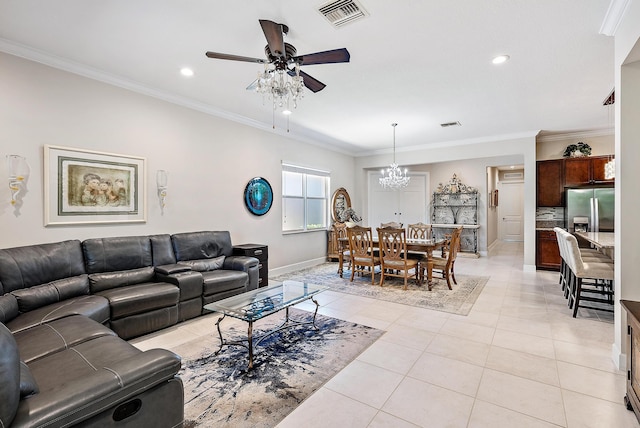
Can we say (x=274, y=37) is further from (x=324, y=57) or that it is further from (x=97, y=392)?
(x=97, y=392)

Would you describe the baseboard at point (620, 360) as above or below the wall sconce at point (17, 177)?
below

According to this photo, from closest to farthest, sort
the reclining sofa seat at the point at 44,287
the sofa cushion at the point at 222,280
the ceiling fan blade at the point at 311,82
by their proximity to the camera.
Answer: the reclining sofa seat at the point at 44,287 → the ceiling fan blade at the point at 311,82 → the sofa cushion at the point at 222,280

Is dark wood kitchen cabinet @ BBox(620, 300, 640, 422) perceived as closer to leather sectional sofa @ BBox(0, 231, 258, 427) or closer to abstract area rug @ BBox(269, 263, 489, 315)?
abstract area rug @ BBox(269, 263, 489, 315)

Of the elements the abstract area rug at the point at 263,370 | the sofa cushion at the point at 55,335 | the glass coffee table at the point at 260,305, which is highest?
the sofa cushion at the point at 55,335

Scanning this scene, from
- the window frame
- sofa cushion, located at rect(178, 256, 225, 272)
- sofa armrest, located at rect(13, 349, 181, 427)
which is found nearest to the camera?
sofa armrest, located at rect(13, 349, 181, 427)

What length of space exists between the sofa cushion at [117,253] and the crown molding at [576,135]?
7657 millimetres

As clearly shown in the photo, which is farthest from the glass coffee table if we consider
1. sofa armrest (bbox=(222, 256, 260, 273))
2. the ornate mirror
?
the ornate mirror

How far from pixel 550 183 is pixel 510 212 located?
526 centimetres

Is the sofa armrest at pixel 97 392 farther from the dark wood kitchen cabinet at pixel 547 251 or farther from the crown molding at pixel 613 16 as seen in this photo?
the dark wood kitchen cabinet at pixel 547 251

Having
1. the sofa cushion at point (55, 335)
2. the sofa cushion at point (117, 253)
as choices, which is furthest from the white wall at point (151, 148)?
the sofa cushion at point (55, 335)

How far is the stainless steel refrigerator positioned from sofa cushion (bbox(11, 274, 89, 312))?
757cm

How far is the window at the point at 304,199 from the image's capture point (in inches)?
248

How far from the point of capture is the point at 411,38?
9.20ft

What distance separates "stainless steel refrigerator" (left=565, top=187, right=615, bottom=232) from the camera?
5367mm
